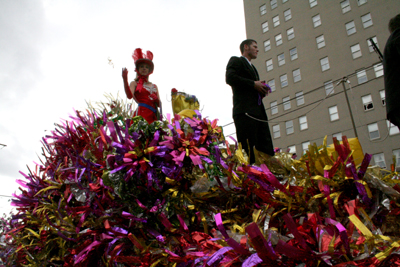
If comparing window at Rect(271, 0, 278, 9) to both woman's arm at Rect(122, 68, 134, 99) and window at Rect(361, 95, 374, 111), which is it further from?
woman's arm at Rect(122, 68, 134, 99)

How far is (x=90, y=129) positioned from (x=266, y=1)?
30.7 m

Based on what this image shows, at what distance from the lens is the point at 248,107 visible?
1.96 meters

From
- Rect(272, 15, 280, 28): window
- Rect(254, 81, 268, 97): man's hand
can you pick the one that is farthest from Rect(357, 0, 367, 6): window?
Rect(254, 81, 268, 97): man's hand

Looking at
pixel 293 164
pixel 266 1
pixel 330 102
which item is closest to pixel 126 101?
pixel 293 164

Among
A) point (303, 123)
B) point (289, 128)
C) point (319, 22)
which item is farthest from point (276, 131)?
point (319, 22)

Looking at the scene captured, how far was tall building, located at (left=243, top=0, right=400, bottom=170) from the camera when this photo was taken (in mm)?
18281

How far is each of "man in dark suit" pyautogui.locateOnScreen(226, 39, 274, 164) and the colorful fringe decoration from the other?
53 cm

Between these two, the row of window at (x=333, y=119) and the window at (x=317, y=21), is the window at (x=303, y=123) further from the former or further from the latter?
Result: the window at (x=317, y=21)

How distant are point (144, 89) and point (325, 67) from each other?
74.3 feet

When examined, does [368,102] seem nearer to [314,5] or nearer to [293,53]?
[293,53]

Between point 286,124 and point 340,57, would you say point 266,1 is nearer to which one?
point 340,57

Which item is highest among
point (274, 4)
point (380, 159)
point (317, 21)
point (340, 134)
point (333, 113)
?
point (274, 4)

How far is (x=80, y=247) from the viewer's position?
1262mm

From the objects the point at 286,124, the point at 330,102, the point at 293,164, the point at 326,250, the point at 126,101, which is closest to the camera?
the point at 326,250
